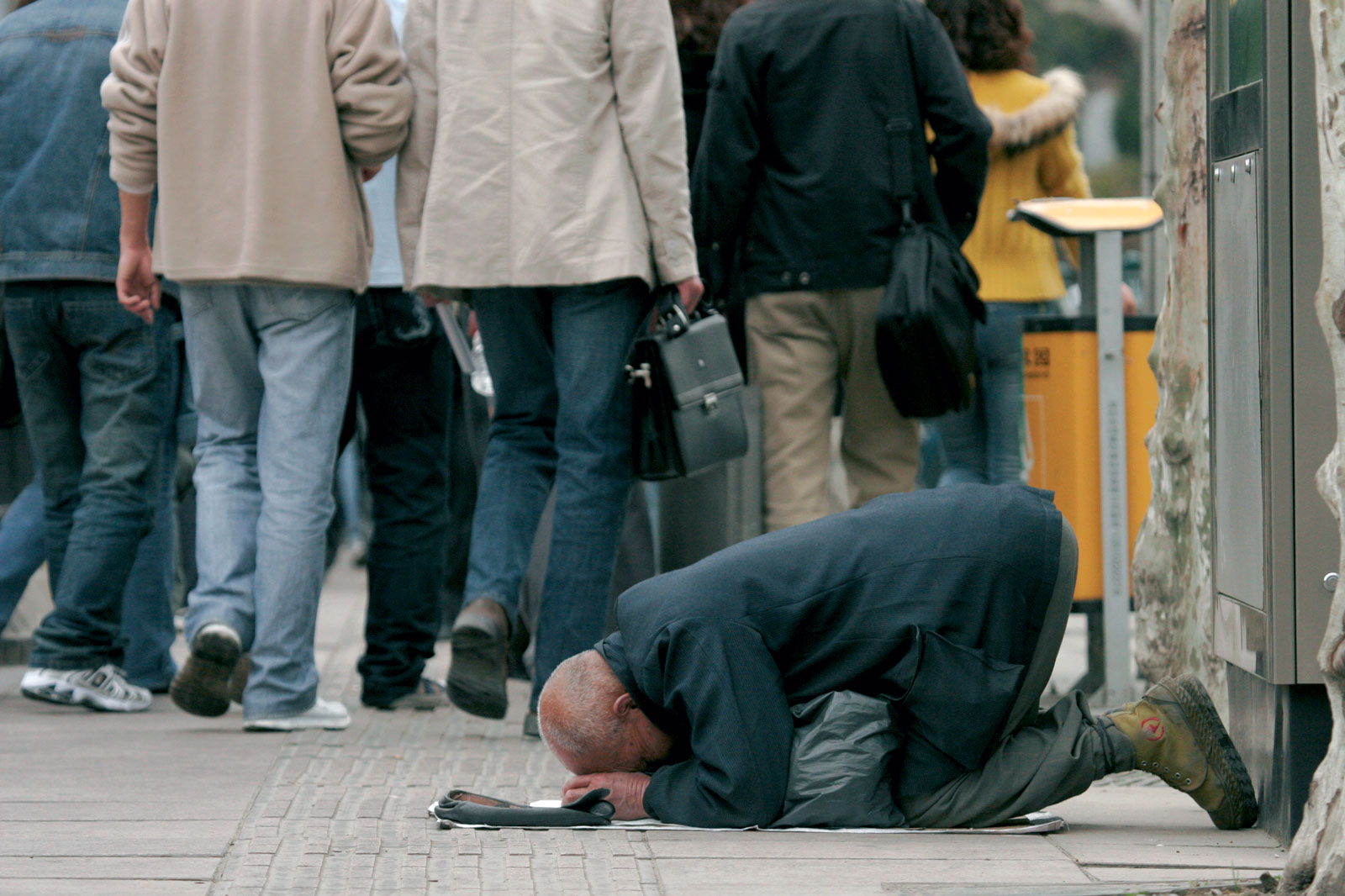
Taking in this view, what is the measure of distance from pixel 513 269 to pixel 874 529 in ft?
4.62

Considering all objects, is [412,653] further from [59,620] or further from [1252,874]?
[1252,874]

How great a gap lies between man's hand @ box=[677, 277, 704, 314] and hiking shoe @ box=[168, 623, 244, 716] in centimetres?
136

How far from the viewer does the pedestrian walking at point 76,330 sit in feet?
17.2

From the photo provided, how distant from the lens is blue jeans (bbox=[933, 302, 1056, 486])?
19.9 ft

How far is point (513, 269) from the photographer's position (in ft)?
15.4

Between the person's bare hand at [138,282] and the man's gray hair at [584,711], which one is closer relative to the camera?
the man's gray hair at [584,711]

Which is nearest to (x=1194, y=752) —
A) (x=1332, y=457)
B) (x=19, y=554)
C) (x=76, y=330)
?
(x=1332, y=457)

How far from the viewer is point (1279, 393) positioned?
3.44 meters

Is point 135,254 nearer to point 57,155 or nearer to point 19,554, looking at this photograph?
point 57,155

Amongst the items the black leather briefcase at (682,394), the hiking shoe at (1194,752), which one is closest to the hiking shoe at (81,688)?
the black leather briefcase at (682,394)

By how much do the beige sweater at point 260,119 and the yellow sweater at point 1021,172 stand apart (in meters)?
2.18

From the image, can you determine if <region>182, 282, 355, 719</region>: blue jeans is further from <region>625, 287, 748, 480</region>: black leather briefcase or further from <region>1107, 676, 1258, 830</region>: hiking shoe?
<region>1107, 676, 1258, 830</region>: hiking shoe

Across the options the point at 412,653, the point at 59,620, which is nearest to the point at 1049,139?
the point at 412,653

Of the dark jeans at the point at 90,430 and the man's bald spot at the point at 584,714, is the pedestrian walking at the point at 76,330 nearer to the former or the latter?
the dark jeans at the point at 90,430
